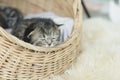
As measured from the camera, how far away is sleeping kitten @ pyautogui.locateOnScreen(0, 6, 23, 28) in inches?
77.1

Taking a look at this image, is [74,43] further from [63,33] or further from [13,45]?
[13,45]

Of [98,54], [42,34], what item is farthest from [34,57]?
[98,54]

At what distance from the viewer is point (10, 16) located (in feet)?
6.62

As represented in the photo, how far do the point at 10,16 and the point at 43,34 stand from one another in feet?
2.02

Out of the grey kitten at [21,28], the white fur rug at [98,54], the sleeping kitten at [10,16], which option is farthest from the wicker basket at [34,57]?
the sleeping kitten at [10,16]

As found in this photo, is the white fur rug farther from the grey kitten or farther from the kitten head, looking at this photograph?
the grey kitten

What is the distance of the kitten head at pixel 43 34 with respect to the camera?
1469 mm

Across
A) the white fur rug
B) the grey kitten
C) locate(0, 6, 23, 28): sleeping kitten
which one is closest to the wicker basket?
the white fur rug

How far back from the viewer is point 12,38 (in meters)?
1.23

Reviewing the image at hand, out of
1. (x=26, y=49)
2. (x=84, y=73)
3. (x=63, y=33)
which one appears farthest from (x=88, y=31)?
(x=26, y=49)

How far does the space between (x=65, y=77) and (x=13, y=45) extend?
0.36 metres

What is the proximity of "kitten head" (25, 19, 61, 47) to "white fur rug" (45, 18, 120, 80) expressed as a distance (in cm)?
18

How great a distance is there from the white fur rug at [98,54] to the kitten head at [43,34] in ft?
0.59

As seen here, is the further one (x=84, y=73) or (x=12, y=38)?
(x=84, y=73)
